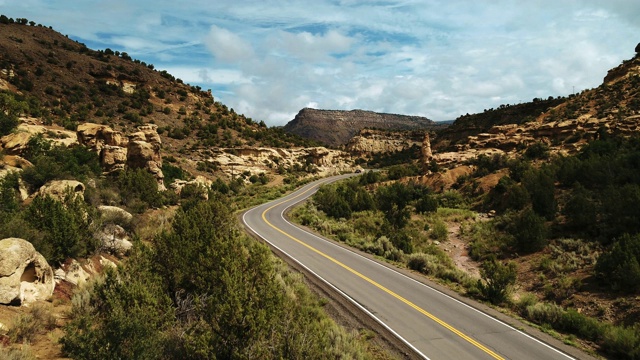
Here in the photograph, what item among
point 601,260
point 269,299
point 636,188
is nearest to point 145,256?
point 269,299

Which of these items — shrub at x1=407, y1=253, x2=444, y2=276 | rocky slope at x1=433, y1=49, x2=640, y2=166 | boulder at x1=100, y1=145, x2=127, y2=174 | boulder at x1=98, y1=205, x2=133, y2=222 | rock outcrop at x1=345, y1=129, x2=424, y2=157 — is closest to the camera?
boulder at x1=98, y1=205, x2=133, y2=222

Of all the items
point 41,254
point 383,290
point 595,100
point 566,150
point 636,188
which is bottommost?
point 383,290

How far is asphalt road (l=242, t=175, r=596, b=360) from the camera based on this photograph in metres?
11.0

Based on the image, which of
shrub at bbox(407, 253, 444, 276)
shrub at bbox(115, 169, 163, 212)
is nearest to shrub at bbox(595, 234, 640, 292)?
shrub at bbox(407, 253, 444, 276)

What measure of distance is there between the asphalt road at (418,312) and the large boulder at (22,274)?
10.4 metres

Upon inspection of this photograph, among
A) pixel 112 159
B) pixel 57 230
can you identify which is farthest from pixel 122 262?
pixel 112 159

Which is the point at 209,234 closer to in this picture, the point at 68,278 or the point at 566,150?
the point at 68,278

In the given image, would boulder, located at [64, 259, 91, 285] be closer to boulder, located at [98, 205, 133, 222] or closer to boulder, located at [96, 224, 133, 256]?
boulder, located at [96, 224, 133, 256]

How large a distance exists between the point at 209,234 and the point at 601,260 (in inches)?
764

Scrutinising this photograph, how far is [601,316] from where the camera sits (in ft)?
51.1

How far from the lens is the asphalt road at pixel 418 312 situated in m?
11.0

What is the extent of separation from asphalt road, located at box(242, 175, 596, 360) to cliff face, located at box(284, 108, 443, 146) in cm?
15118

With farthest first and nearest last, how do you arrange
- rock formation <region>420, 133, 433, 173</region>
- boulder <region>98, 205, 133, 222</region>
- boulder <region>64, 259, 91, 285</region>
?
rock formation <region>420, 133, 433, 173</region>, boulder <region>98, 205, 133, 222</region>, boulder <region>64, 259, 91, 285</region>

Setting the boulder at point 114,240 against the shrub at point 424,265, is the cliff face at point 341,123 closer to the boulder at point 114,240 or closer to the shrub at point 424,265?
the shrub at point 424,265
